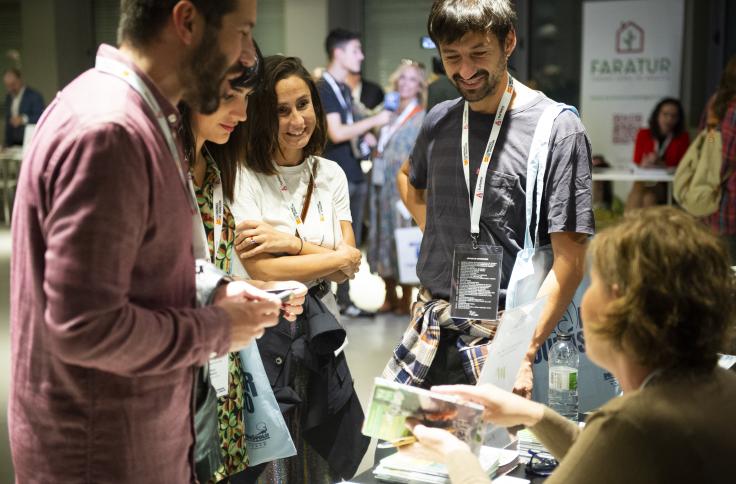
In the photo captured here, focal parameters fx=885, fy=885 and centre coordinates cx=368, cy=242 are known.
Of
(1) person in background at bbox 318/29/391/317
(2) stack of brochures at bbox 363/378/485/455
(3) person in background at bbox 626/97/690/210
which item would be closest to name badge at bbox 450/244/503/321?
(2) stack of brochures at bbox 363/378/485/455

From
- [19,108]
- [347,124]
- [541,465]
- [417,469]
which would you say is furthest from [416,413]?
[19,108]

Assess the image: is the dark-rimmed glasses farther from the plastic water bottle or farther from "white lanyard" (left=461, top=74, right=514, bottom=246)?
"white lanyard" (left=461, top=74, right=514, bottom=246)

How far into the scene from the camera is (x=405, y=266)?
5691 millimetres

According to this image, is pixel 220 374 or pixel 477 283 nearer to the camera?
pixel 220 374

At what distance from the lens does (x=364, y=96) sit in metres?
7.81

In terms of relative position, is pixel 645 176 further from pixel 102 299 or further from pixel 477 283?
pixel 102 299

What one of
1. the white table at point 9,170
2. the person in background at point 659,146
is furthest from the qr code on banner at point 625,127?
the white table at point 9,170

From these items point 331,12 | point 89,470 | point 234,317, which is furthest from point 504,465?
point 331,12

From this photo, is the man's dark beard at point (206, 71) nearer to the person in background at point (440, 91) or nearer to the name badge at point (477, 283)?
the name badge at point (477, 283)

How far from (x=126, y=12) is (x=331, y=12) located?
9.43 meters

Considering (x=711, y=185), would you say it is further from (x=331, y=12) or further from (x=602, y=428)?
(x=331, y=12)

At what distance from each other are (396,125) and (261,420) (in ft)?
15.4

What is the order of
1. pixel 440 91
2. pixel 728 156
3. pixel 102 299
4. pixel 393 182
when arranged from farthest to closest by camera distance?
pixel 393 182 < pixel 728 156 < pixel 440 91 < pixel 102 299

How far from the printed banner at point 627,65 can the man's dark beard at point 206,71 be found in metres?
7.93
